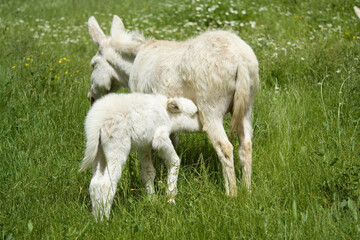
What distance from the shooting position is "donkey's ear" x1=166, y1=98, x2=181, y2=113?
412 cm

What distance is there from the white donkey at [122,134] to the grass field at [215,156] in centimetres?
17

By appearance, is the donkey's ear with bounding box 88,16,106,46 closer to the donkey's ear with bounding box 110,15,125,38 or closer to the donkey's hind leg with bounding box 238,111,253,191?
the donkey's ear with bounding box 110,15,125,38

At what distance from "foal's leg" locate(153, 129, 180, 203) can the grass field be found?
10 centimetres

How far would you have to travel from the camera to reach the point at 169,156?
407 centimetres

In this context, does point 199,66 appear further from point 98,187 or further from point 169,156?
point 98,187

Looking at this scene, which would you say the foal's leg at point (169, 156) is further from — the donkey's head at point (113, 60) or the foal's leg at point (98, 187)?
the donkey's head at point (113, 60)

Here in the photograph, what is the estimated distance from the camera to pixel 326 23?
8.80m

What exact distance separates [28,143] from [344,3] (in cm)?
706

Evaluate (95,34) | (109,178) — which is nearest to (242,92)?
(109,178)

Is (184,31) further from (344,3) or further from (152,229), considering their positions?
(152,229)

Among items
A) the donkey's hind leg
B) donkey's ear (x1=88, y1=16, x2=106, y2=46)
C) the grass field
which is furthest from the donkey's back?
donkey's ear (x1=88, y1=16, x2=106, y2=46)

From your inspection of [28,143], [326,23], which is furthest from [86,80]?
[326,23]

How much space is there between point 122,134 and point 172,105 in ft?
1.97

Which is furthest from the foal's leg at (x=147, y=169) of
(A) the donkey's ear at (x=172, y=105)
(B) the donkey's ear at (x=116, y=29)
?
(B) the donkey's ear at (x=116, y=29)
